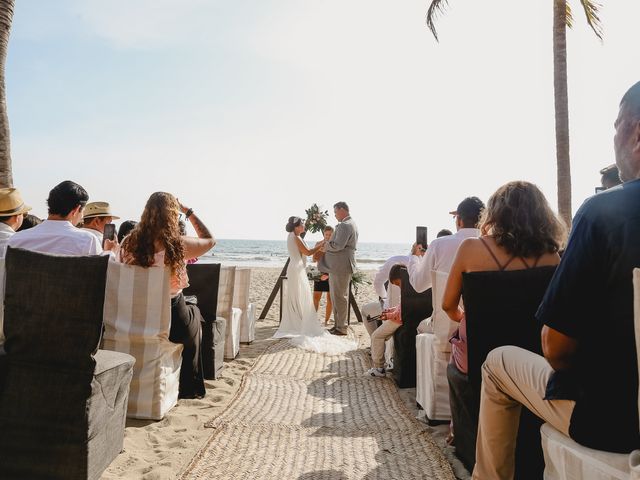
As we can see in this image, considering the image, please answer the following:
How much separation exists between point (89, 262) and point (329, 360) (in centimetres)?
473

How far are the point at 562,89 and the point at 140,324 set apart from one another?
7985 millimetres

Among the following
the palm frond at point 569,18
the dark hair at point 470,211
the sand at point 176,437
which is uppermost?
the palm frond at point 569,18

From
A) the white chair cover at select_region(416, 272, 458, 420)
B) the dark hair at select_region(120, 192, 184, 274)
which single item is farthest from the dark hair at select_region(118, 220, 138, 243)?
the white chair cover at select_region(416, 272, 458, 420)

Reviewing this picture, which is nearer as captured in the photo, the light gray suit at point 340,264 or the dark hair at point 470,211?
the dark hair at point 470,211

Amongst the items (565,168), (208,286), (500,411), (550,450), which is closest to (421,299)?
(208,286)

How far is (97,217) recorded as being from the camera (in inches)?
209

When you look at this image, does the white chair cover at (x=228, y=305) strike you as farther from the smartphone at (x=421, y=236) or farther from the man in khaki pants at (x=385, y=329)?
the smartphone at (x=421, y=236)

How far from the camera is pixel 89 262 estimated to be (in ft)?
8.90

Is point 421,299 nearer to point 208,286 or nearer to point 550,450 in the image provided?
point 208,286

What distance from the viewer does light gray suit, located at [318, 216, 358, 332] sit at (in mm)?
9445

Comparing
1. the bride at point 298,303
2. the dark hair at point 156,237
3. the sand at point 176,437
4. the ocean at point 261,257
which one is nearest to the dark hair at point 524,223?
the sand at point 176,437

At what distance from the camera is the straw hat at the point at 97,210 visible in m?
5.25

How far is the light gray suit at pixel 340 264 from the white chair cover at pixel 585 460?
720 centimetres

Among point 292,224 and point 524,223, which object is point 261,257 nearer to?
point 292,224
